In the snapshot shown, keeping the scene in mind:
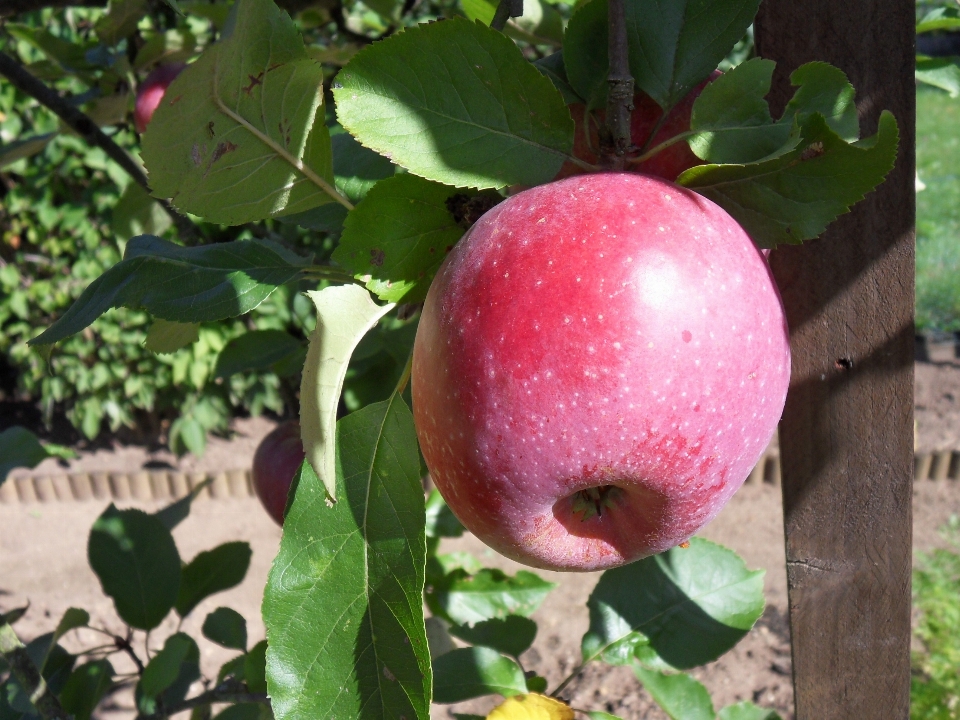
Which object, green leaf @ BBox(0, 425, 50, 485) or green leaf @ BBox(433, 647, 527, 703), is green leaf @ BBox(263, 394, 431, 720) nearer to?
green leaf @ BBox(433, 647, 527, 703)

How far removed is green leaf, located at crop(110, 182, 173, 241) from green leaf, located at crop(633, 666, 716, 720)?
1.17 metres

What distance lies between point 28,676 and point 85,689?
0.26 m

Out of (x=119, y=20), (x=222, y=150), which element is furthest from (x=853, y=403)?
(x=119, y=20)

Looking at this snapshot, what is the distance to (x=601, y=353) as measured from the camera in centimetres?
52

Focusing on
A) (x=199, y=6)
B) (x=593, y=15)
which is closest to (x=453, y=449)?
(x=593, y=15)

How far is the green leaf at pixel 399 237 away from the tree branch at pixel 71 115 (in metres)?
0.75

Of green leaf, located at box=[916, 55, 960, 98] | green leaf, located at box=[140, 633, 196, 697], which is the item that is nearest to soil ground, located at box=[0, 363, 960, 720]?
green leaf, located at box=[140, 633, 196, 697]

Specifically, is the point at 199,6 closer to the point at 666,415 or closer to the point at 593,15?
the point at 593,15

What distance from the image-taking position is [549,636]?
2.74 metres

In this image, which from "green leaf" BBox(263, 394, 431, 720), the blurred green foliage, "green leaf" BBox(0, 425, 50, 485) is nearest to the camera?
"green leaf" BBox(263, 394, 431, 720)

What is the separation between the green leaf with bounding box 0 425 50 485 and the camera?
1.20 meters

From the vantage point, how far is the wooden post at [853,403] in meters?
0.71

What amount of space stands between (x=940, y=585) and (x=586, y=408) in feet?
9.10

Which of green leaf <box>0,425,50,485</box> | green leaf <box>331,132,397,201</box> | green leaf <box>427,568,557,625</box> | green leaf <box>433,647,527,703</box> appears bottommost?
green leaf <box>427,568,557,625</box>
